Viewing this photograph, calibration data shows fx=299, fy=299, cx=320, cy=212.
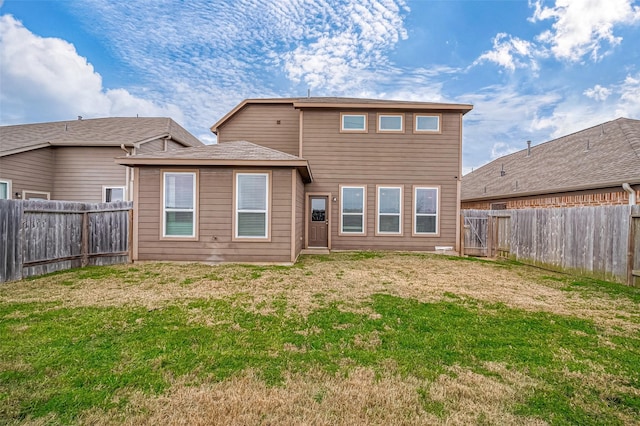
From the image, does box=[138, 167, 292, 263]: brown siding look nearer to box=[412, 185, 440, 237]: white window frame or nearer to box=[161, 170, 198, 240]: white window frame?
box=[161, 170, 198, 240]: white window frame

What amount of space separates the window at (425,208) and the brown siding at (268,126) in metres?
5.14

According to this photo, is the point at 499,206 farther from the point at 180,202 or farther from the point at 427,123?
the point at 180,202

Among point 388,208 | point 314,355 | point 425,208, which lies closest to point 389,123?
point 388,208

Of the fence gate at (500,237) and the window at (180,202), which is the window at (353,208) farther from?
the window at (180,202)

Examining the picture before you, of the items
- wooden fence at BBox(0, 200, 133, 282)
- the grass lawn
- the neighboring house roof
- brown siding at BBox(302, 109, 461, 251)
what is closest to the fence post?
wooden fence at BBox(0, 200, 133, 282)

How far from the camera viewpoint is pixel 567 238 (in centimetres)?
765

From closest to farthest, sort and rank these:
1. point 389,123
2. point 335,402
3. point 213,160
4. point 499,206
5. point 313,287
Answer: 1. point 335,402
2. point 313,287
3. point 213,160
4. point 389,123
5. point 499,206

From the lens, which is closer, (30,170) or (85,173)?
(30,170)

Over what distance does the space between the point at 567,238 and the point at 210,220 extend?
934 cm

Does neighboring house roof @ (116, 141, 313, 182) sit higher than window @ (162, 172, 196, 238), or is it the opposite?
neighboring house roof @ (116, 141, 313, 182)

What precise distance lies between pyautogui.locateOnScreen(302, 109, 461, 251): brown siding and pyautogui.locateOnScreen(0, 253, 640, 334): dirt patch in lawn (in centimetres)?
298

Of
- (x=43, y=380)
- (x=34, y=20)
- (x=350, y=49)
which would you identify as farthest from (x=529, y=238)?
(x=34, y=20)

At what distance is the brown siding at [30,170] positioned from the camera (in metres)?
10.8

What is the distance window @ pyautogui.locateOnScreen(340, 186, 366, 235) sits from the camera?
36.8ft
